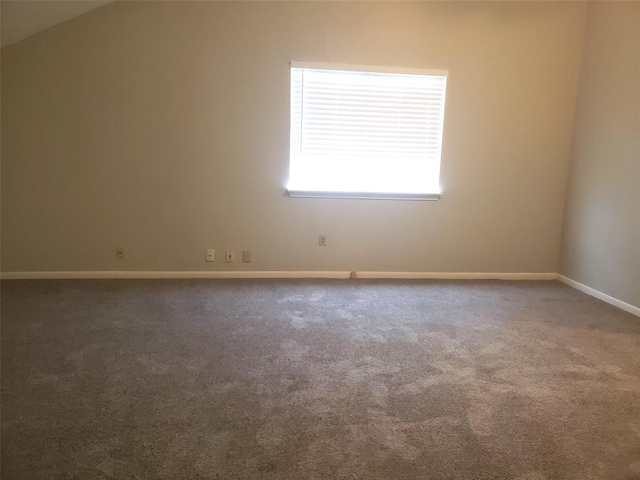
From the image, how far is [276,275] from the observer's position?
14.0 ft

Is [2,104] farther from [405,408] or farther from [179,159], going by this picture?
[405,408]

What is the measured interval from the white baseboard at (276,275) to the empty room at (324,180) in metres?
0.02

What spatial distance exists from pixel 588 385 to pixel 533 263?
2.37 m

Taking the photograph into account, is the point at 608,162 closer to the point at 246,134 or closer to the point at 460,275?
the point at 460,275

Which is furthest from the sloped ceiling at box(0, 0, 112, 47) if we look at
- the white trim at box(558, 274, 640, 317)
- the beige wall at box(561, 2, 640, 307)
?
the white trim at box(558, 274, 640, 317)

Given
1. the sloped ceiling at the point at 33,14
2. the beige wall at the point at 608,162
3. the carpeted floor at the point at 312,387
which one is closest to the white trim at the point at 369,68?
the beige wall at the point at 608,162

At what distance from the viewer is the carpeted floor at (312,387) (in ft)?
5.61

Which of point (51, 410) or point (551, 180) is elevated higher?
point (551, 180)

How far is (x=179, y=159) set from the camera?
13.3 feet

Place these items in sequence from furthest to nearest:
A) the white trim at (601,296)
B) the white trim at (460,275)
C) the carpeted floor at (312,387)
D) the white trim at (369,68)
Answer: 1. the white trim at (460,275)
2. the white trim at (369,68)
3. the white trim at (601,296)
4. the carpeted floor at (312,387)

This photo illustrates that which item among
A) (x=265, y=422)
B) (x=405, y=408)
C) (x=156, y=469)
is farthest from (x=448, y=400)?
(x=156, y=469)

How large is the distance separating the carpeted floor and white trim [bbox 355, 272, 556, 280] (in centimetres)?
72

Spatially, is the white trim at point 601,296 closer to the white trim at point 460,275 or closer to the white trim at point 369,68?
the white trim at point 460,275

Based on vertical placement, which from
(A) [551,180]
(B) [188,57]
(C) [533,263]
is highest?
(B) [188,57]
